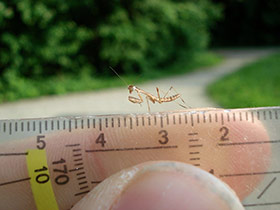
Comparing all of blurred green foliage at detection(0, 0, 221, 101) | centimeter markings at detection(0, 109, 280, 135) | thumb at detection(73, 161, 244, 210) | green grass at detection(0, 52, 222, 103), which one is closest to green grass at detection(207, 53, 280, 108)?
green grass at detection(0, 52, 222, 103)

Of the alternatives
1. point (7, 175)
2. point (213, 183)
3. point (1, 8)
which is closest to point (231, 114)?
point (213, 183)

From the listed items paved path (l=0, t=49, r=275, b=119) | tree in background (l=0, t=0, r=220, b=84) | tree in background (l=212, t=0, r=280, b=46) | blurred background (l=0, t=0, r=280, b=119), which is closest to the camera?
paved path (l=0, t=49, r=275, b=119)

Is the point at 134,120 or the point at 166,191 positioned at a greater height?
the point at 134,120

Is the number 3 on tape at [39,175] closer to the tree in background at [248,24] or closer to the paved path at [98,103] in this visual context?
the paved path at [98,103]

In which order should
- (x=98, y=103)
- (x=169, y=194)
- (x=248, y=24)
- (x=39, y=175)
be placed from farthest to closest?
(x=248, y=24) → (x=98, y=103) → (x=39, y=175) → (x=169, y=194)

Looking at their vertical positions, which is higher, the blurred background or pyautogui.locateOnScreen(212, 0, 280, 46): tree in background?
pyautogui.locateOnScreen(212, 0, 280, 46): tree in background

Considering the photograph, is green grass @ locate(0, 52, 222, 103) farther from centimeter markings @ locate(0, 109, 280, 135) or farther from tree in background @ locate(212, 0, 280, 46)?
tree in background @ locate(212, 0, 280, 46)

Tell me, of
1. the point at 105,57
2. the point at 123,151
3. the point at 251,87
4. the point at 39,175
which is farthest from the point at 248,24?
the point at 39,175

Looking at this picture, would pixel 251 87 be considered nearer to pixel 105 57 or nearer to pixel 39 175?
pixel 105 57
